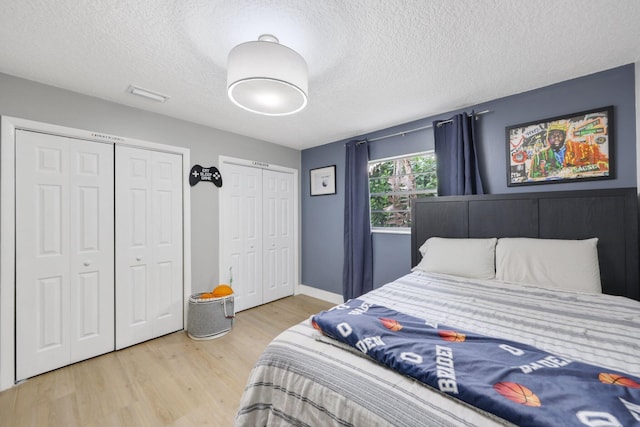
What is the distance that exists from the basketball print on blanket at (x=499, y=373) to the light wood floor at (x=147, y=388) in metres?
1.30

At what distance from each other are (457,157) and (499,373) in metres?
2.22

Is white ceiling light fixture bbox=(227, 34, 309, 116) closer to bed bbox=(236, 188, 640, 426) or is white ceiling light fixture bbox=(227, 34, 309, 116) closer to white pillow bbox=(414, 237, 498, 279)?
bed bbox=(236, 188, 640, 426)

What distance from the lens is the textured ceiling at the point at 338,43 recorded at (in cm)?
134

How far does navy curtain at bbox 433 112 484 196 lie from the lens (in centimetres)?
248

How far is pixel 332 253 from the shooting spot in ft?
12.5

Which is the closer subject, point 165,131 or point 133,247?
point 133,247

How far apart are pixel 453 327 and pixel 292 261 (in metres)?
3.10

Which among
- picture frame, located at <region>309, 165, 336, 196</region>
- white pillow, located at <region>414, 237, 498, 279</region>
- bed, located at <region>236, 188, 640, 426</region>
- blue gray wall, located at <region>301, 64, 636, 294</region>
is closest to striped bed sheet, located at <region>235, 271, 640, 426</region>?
bed, located at <region>236, 188, 640, 426</region>

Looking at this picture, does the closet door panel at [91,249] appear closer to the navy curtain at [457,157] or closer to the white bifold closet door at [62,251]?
the white bifold closet door at [62,251]

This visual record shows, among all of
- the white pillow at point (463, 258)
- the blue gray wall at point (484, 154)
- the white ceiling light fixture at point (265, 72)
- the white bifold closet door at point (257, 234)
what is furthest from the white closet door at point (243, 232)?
the white pillow at point (463, 258)

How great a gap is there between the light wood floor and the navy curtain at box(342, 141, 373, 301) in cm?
135

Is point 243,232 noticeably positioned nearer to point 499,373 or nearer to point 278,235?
point 278,235

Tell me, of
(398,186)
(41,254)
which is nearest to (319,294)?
(398,186)

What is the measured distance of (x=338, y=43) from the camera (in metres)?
1.60
